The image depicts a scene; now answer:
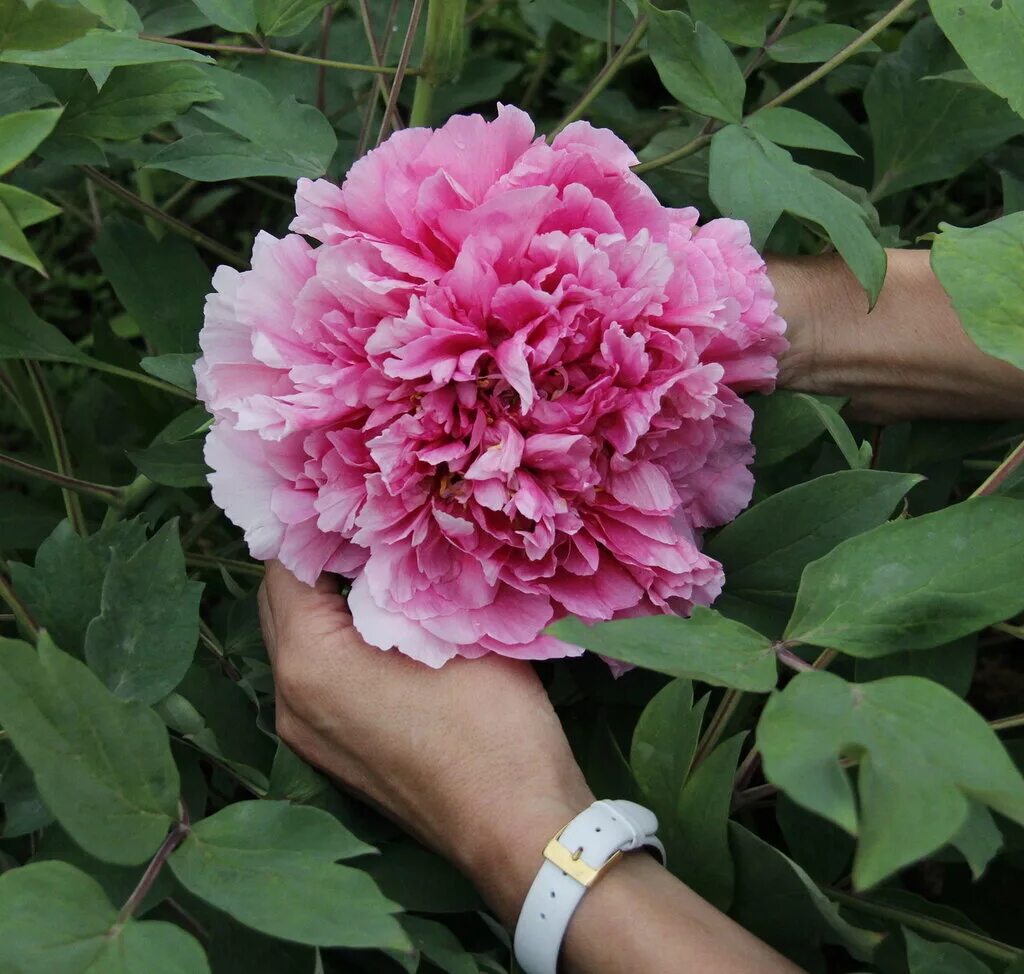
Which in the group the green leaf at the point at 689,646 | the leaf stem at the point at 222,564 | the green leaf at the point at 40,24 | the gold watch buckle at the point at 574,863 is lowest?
the leaf stem at the point at 222,564

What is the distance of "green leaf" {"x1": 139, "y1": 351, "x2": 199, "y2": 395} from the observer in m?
0.78

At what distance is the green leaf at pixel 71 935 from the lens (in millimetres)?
519

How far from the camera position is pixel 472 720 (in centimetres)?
68

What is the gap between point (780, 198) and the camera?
75 cm

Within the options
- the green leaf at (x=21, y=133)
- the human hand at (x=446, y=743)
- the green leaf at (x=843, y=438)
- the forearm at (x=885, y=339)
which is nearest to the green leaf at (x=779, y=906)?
the human hand at (x=446, y=743)

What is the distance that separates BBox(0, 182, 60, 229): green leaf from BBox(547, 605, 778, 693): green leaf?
1.20 ft

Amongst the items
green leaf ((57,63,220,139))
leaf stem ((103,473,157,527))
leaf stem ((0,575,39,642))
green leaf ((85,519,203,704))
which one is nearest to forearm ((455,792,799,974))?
green leaf ((85,519,203,704))

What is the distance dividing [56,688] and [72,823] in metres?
0.06

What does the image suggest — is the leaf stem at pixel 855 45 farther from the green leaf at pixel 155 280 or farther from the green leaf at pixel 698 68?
the green leaf at pixel 155 280

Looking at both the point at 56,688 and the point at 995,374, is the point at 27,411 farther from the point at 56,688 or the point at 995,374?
the point at 995,374

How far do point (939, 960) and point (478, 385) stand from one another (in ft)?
1.32

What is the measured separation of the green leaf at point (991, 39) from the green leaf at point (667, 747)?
1.36ft

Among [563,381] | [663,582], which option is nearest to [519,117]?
[563,381]

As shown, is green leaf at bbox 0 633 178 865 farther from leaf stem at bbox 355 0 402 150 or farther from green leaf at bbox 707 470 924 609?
leaf stem at bbox 355 0 402 150
